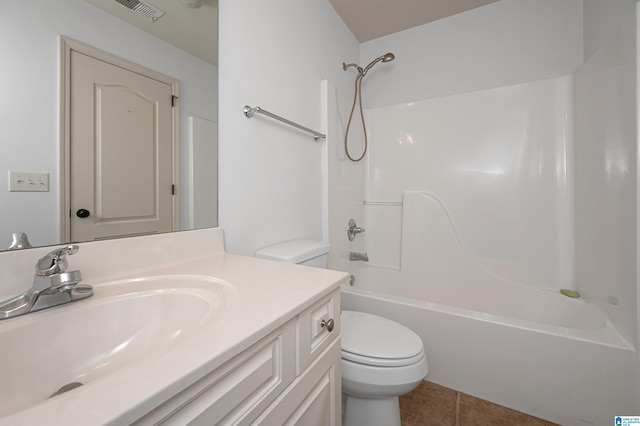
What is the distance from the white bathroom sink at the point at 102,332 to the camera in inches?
17.4

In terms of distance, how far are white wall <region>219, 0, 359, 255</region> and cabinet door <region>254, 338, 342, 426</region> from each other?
0.61 metres

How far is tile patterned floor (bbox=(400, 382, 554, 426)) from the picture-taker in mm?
1151

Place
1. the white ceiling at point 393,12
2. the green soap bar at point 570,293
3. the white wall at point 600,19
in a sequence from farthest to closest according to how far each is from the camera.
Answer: the white ceiling at point 393,12 → the green soap bar at point 570,293 → the white wall at point 600,19

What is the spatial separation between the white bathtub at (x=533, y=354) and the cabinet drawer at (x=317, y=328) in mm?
761

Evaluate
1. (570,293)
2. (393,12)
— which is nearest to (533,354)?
(570,293)

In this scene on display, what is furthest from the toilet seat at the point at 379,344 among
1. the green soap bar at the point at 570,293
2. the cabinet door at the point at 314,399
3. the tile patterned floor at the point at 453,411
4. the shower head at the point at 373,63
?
the shower head at the point at 373,63

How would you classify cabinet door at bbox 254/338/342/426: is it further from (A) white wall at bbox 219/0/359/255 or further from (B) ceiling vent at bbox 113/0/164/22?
(B) ceiling vent at bbox 113/0/164/22

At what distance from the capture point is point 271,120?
1.27m

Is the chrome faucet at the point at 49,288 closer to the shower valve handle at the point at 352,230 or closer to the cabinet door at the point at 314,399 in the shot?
the cabinet door at the point at 314,399

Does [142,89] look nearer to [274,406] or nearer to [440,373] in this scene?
[274,406]

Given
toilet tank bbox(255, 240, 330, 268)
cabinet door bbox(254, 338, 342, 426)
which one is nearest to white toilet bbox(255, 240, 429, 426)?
toilet tank bbox(255, 240, 330, 268)

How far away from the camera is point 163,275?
74 centimetres

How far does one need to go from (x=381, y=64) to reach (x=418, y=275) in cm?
176

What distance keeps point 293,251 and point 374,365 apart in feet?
1.78
